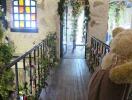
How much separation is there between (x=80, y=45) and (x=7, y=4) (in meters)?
3.78

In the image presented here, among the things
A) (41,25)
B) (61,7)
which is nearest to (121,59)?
(61,7)

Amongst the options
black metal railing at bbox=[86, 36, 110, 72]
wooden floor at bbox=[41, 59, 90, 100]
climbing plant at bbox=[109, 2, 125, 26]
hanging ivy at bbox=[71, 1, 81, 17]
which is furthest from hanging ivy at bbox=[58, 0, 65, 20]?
climbing plant at bbox=[109, 2, 125, 26]

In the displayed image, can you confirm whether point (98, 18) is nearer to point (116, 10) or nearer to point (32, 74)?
point (116, 10)

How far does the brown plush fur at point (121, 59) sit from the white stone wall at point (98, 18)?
5.51 metres

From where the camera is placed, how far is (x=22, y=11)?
26.0 ft

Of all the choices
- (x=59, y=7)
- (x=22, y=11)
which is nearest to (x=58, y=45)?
(x=59, y=7)

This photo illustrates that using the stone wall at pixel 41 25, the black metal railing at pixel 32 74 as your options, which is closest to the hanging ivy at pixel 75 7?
the stone wall at pixel 41 25

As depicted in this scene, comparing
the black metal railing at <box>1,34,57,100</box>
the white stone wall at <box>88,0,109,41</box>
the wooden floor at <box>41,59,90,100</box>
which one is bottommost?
the wooden floor at <box>41,59,90,100</box>

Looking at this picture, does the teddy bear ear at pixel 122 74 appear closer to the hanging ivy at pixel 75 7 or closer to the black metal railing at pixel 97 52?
the black metal railing at pixel 97 52

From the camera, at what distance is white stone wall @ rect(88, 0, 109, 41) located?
732 cm

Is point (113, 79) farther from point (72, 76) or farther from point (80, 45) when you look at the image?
point (80, 45)

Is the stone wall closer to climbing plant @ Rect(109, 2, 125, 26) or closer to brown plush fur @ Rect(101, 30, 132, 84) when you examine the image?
climbing plant @ Rect(109, 2, 125, 26)

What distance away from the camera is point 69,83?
184 inches

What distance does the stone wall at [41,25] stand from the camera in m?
7.42
